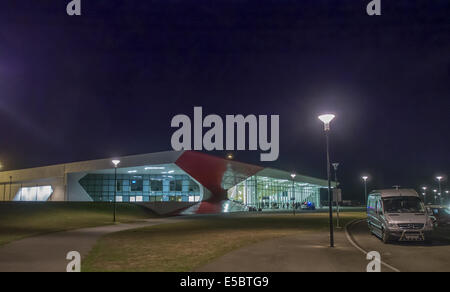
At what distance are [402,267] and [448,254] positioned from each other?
3536mm

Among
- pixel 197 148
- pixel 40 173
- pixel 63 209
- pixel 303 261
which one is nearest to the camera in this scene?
pixel 303 261

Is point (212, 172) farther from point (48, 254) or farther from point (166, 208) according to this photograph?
point (48, 254)

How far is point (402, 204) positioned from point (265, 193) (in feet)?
199

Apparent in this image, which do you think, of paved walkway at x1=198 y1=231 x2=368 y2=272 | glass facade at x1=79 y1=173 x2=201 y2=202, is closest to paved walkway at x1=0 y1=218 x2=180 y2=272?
paved walkway at x1=198 y1=231 x2=368 y2=272

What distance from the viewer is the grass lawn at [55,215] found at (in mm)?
23870

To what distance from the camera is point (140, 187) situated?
6306 cm

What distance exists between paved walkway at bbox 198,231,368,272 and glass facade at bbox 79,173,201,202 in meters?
49.1

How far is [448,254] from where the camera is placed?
1248 centimetres

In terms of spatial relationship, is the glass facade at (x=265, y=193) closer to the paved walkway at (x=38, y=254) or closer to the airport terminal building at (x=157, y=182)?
the airport terminal building at (x=157, y=182)

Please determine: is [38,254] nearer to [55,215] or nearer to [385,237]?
[385,237]

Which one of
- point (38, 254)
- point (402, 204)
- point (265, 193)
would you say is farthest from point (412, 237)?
point (265, 193)

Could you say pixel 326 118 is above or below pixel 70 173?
above

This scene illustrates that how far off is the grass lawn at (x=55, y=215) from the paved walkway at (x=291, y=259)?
46.1 ft
